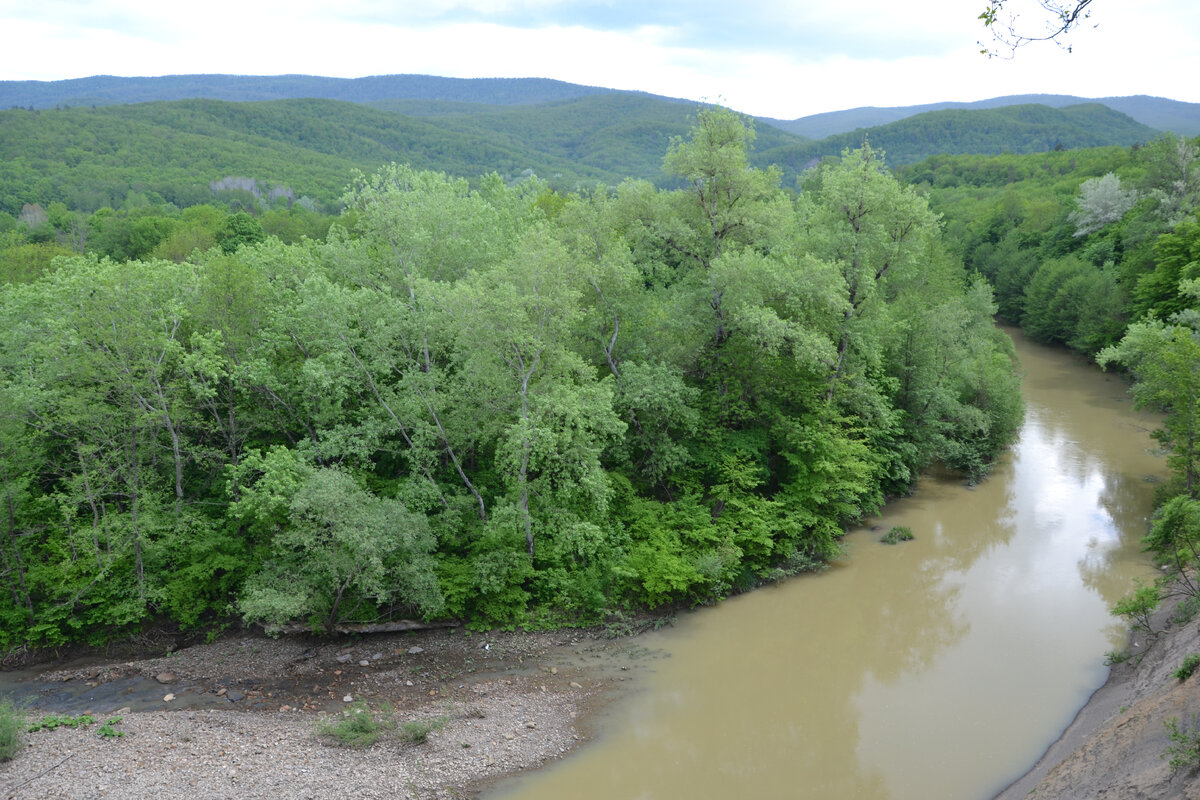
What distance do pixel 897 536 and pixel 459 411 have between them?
574 inches

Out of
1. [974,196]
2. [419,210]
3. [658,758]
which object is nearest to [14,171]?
[419,210]

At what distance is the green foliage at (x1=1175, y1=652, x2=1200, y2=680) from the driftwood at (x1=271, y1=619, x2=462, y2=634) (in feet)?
48.0

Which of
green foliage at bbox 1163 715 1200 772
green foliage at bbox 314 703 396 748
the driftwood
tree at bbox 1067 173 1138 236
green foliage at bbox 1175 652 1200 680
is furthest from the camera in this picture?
tree at bbox 1067 173 1138 236

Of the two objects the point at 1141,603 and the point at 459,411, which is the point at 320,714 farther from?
the point at 1141,603

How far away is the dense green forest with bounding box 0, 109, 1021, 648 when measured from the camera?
1659 cm

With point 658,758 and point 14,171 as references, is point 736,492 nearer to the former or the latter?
point 658,758

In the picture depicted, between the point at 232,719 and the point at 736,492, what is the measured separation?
13666 mm

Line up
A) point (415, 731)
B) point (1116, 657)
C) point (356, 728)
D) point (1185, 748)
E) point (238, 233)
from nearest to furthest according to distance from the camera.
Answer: point (1185, 748) → point (415, 731) → point (356, 728) → point (1116, 657) → point (238, 233)

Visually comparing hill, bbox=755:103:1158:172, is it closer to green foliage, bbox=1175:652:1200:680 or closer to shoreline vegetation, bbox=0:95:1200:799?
shoreline vegetation, bbox=0:95:1200:799

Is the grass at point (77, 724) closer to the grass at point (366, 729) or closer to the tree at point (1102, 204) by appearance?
the grass at point (366, 729)

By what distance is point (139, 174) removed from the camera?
10756cm

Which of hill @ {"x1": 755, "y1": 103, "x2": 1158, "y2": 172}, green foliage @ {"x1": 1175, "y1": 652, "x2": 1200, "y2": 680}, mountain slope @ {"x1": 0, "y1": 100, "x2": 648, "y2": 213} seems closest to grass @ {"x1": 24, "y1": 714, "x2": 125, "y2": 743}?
green foliage @ {"x1": 1175, "y1": 652, "x2": 1200, "y2": 680}

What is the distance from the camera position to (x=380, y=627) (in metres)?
17.5

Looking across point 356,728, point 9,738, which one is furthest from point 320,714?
point 9,738
